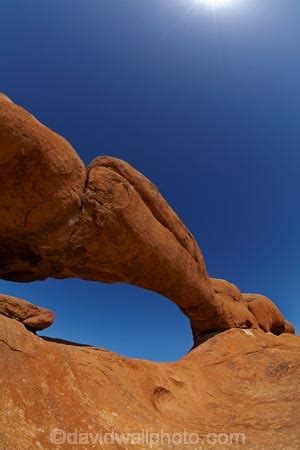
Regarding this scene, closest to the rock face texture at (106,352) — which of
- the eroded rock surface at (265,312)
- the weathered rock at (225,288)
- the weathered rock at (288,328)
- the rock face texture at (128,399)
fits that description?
the rock face texture at (128,399)

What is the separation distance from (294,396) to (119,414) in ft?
15.5

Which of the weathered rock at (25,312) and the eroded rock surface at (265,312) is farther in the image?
the eroded rock surface at (265,312)

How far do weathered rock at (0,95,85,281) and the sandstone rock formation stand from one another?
0.08ft

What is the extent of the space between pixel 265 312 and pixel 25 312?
15995 millimetres

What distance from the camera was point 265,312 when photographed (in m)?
20.6

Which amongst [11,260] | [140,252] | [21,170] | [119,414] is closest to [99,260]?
[140,252]

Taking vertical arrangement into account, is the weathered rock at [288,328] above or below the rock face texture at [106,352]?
above

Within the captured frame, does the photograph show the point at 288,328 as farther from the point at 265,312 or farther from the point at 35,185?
the point at 35,185

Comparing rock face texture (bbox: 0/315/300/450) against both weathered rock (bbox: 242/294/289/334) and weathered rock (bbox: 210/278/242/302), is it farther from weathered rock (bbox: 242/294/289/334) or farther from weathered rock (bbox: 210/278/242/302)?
weathered rock (bbox: 242/294/289/334)

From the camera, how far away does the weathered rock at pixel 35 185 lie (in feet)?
28.8

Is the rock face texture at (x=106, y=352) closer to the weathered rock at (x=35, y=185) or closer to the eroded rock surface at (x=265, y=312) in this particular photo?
the weathered rock at (x=35, y=185)

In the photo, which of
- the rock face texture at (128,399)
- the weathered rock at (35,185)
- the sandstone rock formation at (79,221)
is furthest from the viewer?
the sandstone rock formation at (79,221)

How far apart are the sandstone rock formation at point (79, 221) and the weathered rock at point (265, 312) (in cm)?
658

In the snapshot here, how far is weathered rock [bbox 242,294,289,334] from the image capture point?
1998 cm
